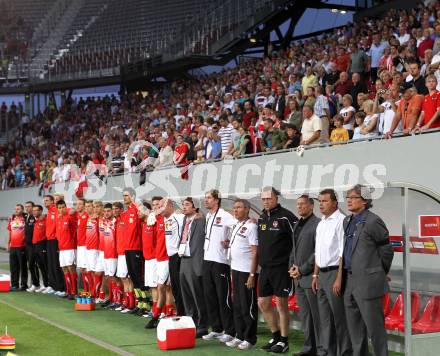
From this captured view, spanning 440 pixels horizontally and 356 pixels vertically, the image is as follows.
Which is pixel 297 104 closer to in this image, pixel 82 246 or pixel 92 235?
pixel 92 235

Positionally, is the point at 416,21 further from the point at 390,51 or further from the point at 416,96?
the point at 416,96

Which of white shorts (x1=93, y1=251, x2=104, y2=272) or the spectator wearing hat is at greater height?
the spectator wearing hat

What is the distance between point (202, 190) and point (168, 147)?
2188 mm

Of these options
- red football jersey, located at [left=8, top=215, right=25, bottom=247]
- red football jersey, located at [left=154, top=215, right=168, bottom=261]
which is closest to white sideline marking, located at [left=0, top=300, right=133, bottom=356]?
red football jersey, located at [left=154, top=215, right=168, bottom=261]

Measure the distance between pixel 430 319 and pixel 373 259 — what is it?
2.47 feet

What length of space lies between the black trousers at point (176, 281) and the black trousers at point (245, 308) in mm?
1635

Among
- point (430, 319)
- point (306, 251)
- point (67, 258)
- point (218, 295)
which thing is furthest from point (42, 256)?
point (430, 319)

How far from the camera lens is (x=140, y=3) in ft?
120

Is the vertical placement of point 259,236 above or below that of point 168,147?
below

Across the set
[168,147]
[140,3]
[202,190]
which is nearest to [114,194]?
[168,147]

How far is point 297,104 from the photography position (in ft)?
47.0

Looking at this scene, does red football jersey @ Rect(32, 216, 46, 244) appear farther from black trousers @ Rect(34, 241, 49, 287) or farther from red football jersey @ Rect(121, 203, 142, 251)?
red football jersey @ Rect(121, 203, 142, 251)

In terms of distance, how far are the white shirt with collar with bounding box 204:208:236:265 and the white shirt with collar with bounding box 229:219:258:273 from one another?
40cm

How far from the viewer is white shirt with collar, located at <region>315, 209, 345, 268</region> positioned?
7973 mm
